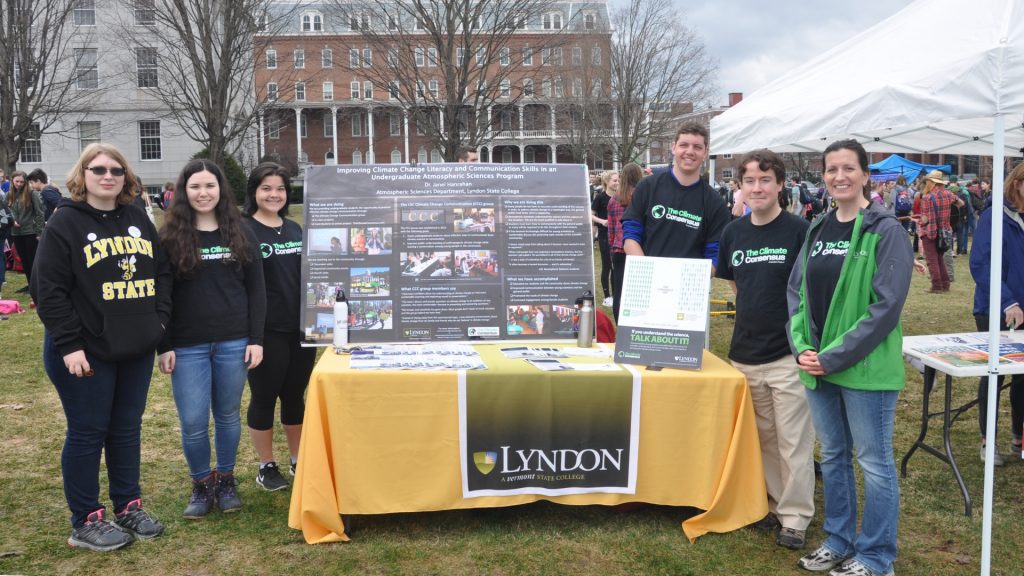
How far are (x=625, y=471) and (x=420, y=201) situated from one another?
183cm

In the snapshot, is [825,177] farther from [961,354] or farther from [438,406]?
[438,406]

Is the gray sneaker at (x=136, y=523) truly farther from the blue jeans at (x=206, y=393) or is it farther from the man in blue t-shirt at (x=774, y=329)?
the man in blue t-shirt at (x=774, y=329)

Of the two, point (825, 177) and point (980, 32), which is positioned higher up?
point (980, 32)

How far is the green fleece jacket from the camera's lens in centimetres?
305

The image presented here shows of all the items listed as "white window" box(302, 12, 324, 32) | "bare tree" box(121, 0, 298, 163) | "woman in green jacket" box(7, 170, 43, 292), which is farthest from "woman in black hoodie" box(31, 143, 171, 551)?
"white window" box(302, 12, 324, 32)

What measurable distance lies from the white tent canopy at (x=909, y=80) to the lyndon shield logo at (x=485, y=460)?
8.17 ft

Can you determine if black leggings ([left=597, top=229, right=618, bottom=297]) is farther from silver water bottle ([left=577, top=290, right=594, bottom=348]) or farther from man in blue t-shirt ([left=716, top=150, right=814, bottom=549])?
man in blue t-shirt ([left=716, top=150, right=814, bottom=549])

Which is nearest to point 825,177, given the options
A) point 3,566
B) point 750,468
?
point 750,468

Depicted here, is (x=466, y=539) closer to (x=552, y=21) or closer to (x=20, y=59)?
(x=20, y=59)

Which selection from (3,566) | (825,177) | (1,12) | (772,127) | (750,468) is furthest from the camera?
(1,12)

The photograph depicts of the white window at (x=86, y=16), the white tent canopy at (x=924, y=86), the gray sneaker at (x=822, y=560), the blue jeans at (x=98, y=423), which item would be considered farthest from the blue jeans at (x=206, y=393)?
the white window at (x=86, y=16)

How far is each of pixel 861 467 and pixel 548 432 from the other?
54.4 inches

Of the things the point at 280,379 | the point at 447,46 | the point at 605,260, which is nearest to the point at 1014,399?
the point at 280,379

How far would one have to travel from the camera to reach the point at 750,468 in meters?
3.77
